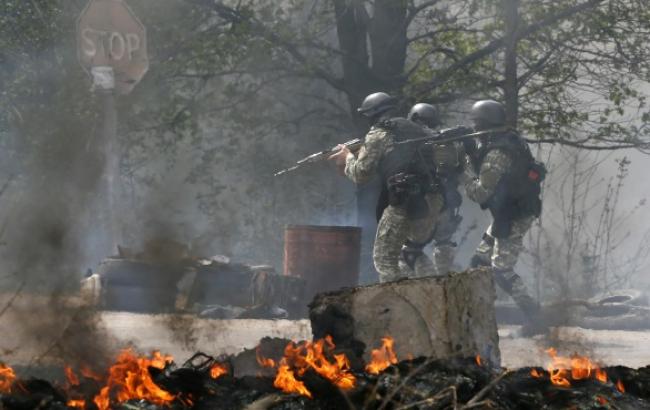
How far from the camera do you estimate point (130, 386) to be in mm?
4266

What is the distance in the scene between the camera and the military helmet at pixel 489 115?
10266mm

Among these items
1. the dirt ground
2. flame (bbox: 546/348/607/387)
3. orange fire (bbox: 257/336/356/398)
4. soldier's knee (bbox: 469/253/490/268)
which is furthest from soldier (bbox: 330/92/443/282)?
flame (bbox: 546/348/607/387)

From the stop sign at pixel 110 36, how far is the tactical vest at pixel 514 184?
3978 millimetres

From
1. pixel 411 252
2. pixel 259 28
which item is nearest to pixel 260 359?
pixel 411 252

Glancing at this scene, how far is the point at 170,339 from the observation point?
853cm

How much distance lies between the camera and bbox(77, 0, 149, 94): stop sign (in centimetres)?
1147

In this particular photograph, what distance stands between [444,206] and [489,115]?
93cm

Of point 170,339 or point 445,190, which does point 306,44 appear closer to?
point 445,190

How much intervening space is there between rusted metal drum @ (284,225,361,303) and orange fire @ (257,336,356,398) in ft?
21.9

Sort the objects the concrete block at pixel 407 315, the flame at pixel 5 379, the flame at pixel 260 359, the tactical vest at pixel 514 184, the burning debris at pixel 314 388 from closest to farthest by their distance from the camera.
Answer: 1. the burning debris at pixel 314 388
2. the flame at pixel 5 379
3. the flame at pixel 260 359
4. the concrete block at pixel 407 315
5. the tactical vest at pixel 514 184

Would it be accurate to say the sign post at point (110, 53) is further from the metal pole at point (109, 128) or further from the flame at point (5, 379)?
the flame at point (5, 379)

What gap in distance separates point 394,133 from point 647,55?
5543mm

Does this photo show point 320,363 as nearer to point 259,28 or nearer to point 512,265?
point 512,265

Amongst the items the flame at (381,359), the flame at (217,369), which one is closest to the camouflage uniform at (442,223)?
the flame at (381,359)
